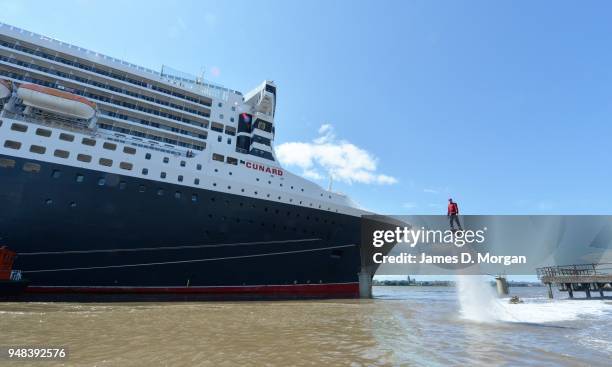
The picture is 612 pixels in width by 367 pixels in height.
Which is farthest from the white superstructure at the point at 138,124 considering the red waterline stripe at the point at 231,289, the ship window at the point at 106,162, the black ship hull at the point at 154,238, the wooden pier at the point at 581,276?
the wooden pier at the point at 581,276

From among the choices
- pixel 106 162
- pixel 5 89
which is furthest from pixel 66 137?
pixel 5 89

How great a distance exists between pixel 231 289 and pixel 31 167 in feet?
41.4

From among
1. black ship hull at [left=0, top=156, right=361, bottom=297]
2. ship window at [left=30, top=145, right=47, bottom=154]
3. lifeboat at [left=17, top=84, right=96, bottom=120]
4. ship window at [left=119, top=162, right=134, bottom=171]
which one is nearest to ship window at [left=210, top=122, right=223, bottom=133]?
black ship hull at [left=0, top=156, right=361, bottom=297]

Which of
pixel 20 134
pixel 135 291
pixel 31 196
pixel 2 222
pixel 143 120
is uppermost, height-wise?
pixel 143 120

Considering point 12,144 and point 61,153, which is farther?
point 61,153

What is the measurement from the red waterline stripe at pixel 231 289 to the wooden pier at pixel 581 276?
67.5 ft

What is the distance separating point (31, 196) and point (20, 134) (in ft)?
11.5

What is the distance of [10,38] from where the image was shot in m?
19.3

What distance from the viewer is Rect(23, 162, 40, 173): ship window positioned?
15.4 metres

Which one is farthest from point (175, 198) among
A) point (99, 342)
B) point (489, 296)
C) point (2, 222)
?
point (489, 296)

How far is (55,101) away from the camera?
16891 millimetres

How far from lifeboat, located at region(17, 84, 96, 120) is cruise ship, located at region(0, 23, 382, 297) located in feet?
0.18

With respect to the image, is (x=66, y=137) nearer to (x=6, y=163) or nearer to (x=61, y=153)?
(x=61, y=153)

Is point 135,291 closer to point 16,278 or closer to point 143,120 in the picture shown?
point 16,278
